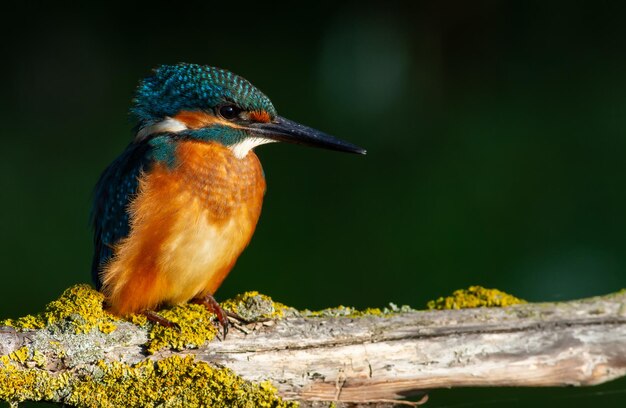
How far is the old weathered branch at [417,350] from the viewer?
2094 mm

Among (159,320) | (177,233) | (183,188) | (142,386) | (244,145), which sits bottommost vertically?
(142,386)

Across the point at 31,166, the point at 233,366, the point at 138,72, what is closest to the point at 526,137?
the point at 138,72

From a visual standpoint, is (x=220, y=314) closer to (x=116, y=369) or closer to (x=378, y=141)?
(x=116, y=369)

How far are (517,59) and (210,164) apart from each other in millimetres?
2580

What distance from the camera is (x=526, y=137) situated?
13.6 feet

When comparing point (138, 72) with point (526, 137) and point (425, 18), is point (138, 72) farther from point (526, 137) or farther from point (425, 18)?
point (526, 137)

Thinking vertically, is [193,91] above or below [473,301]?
above

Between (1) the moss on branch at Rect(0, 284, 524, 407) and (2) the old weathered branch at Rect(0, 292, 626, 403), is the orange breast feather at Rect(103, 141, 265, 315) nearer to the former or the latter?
(1) the moss on branch at Rect(0, 284, 524, 407)

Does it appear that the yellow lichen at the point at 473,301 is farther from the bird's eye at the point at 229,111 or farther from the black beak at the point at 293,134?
the bird's eye at the point at 229,111

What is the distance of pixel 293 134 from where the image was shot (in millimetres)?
2496

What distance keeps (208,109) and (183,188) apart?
0.23m

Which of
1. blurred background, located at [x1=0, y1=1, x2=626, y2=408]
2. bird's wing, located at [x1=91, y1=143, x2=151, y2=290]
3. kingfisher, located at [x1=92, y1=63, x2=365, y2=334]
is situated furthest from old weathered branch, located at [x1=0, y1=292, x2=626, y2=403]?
blurred background, located at [x1=0, y1=1, x2=626, y2=408]

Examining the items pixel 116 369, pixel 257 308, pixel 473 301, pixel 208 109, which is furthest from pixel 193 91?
pixel 473 301

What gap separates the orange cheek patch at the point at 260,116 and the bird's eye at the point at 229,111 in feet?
0.12
